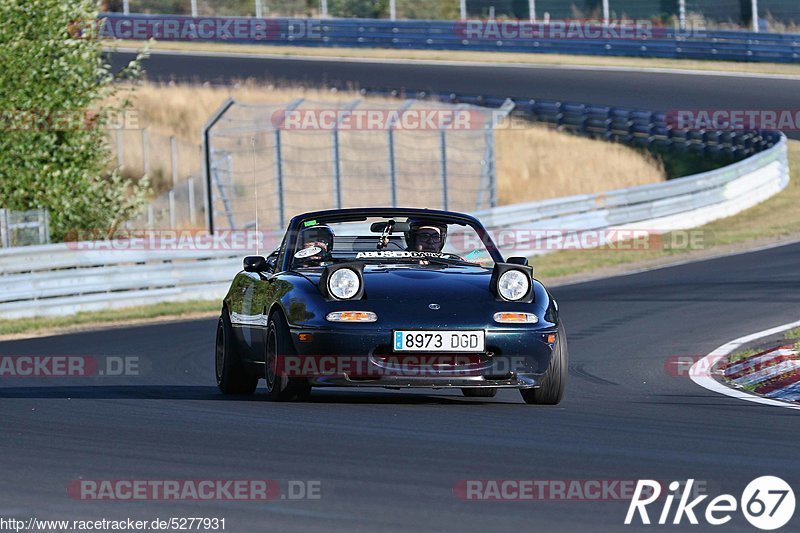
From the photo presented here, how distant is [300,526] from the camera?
505 cm

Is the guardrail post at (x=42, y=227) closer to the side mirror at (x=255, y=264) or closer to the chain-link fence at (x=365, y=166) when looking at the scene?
the chain-link fence at (x=365, y=166)

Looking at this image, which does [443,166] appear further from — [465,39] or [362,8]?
[362,8]

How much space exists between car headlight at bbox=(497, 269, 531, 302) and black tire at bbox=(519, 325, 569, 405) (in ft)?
1.12

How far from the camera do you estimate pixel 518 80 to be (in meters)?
41.1

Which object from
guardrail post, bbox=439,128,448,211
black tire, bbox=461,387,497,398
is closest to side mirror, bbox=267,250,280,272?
black tire, bbox=461,387,497,398

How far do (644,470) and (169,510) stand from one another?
1987mm

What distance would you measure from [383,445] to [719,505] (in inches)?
74.9

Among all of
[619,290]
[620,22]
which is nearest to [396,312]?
[619,290]

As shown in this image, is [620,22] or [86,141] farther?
[620,22]

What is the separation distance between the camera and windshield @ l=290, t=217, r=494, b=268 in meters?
9.55

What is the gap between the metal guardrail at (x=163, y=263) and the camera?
62.6 feet

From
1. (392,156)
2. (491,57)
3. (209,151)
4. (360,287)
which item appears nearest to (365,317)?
(360,287)

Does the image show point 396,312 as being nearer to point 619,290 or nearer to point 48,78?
point 619,290

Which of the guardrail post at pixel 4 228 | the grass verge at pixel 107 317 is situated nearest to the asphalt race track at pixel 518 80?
the grass verge at pixel 107 317
